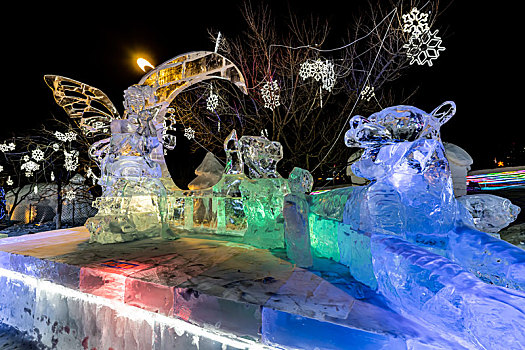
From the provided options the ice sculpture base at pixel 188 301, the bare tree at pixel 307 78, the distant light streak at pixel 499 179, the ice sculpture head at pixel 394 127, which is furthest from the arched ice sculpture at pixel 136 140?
the distant light streak at pixel 499 179

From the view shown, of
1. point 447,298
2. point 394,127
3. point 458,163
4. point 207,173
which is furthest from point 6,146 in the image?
point 458,163

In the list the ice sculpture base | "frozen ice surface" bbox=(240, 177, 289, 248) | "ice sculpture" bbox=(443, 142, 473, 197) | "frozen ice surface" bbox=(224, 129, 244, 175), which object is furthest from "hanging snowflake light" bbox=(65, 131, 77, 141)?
"ice sculpture" bbox=(443, 142, 473, 197)

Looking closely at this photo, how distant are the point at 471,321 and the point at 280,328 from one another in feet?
2.57

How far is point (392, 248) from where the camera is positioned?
129cm

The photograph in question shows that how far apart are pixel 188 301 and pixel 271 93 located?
253 inches

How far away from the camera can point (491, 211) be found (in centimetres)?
196

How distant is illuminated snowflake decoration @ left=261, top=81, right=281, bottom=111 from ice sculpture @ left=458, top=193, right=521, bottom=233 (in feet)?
19.0

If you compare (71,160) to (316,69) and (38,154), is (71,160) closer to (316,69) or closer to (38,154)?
(38,154)

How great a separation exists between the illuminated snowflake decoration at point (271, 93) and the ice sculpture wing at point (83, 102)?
4029 millimetres

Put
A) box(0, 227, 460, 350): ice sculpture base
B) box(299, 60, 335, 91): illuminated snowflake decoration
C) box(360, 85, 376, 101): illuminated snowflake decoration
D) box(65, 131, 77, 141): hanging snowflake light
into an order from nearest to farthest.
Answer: box(0, 227, 460, 350): ice sculpture base < box(299, 60, 335, 91): illuminated snowflake decoration < box(360, 85, 376, 101): illuminated snowflake decoration < box(65, 131, 77, 141): hanging snowflake light

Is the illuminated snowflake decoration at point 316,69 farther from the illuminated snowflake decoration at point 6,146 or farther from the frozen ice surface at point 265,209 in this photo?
the illuminated snowflake decoration at point 6,146

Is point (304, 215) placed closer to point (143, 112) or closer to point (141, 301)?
point (141, 301)

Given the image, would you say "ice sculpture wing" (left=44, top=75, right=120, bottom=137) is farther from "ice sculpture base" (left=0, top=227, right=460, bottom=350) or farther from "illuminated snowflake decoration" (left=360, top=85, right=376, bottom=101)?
"illuminated snowflake decoration" (left=360, top=85, right=376, bottom=101)

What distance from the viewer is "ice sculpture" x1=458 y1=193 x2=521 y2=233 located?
1916mm
